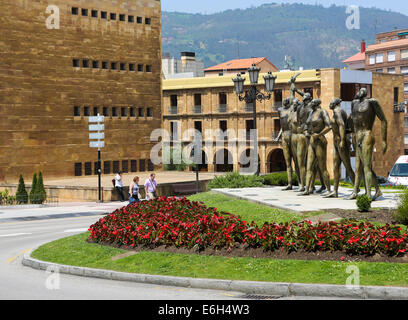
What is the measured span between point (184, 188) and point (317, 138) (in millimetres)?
26431

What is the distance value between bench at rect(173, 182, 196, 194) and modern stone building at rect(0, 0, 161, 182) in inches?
510

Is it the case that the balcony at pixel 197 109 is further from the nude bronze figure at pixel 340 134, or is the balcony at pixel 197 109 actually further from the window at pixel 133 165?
the nude bronze figure at pixel 340 134

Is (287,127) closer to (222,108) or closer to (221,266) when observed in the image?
(221,266)

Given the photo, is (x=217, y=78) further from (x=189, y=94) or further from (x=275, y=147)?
(x=275, y=147)

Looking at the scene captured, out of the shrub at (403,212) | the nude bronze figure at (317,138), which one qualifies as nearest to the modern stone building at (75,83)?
the nude bronze figure at (317,138)

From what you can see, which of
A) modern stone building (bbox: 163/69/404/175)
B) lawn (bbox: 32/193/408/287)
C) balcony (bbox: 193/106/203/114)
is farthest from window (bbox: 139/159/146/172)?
lawn (bbox: 32/193/408/287)

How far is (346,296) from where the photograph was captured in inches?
496

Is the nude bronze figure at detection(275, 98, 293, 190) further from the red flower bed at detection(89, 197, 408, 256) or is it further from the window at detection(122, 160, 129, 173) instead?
the window at detection(122, 160, 129, 173)

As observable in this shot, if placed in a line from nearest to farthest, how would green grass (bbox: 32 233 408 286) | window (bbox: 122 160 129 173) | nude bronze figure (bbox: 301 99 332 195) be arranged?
green grass (bbox: 32 233 408 286) → nude bronze figure (bbox: 301 99 332 195) → window (bbox: 122 160 129 173)

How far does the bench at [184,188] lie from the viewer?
165 ft

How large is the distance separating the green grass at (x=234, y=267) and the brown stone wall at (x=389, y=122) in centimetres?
5969

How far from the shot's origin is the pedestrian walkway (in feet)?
71.3
